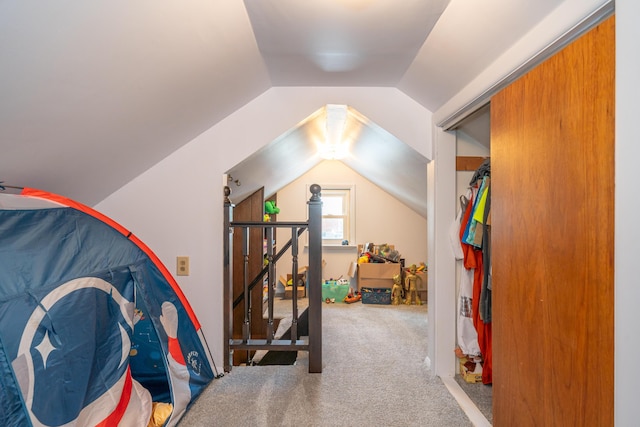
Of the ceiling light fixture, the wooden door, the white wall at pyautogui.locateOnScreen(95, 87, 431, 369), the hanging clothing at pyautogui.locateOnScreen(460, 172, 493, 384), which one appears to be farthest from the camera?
the wooden door

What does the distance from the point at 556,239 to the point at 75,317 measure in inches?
64.0

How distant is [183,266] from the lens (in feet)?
6.11

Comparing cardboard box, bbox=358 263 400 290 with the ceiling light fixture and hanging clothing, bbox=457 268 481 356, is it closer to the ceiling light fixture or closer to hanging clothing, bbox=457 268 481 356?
the ceiling light fixture

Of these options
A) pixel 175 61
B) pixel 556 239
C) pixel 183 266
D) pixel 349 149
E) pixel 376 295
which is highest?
pixel 349 149

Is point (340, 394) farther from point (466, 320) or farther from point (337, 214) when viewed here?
point (337, 214)

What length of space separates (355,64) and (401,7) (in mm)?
500

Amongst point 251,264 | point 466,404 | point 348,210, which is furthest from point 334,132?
point 466,404

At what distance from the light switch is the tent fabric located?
0.29 m

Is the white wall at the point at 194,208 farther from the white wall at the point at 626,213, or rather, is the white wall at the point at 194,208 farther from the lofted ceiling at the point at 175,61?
the white wall at the point at 626,213

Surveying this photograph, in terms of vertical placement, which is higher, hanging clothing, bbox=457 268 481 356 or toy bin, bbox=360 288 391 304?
hanging clothing, bbox=457 268 481 356

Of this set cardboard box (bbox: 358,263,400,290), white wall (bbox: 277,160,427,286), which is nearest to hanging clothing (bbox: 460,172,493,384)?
cardboard box (bbox: 358,263,400,290)

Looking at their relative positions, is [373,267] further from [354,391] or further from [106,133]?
[106,133]

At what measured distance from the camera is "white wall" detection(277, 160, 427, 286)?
15.0 feet

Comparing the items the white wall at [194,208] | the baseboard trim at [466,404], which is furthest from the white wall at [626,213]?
the white wall at [194,208]
